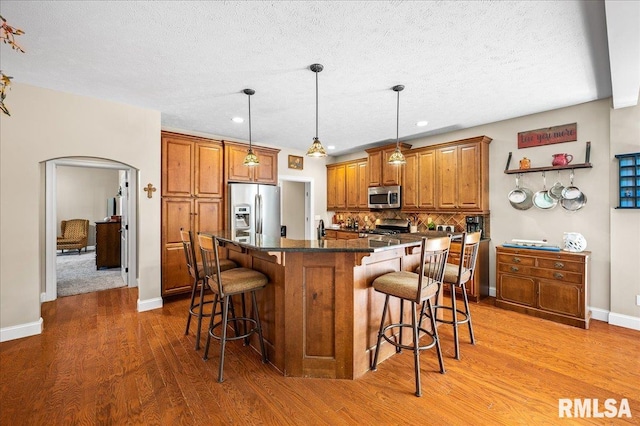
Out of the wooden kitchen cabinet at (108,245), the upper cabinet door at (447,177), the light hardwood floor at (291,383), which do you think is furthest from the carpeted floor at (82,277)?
the upper cabinet door at (447,177)

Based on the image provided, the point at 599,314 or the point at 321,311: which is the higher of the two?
the point at 321,311

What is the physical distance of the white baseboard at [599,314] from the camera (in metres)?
3.43

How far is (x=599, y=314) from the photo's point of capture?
11.4ft

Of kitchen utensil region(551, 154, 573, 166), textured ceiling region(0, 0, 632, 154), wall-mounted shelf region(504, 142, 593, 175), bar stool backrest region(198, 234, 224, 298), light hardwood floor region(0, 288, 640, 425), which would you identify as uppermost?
textured ceiling region(0, 0, 632, 154)

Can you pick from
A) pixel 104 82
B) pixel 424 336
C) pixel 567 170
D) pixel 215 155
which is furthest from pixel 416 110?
pixel 104 82

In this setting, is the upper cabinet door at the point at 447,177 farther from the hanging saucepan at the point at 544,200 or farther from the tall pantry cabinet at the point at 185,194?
the tall pantry cabinet at the point at 185,194

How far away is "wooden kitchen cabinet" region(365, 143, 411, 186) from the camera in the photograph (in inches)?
208

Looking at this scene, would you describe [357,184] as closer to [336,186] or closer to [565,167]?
[336,186]

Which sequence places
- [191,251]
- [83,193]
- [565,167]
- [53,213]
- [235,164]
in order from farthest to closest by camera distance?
[83,193] → [235,164] → [53,213] → [565,167] → [191,251]

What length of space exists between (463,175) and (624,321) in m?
2.44

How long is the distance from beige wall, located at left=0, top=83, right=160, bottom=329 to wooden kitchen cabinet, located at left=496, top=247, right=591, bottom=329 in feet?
16.5

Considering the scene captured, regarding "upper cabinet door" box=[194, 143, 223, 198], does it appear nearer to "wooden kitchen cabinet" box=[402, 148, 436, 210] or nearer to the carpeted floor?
the carpeted floor

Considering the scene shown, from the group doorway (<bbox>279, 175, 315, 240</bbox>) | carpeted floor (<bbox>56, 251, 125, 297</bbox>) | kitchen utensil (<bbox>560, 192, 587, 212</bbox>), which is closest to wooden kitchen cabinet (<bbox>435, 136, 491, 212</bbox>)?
kitchen utensil (<bbox>560, 192, 587, 212</bbox>)

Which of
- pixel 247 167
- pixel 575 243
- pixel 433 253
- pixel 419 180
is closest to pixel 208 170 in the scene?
A: pixel 247 167
